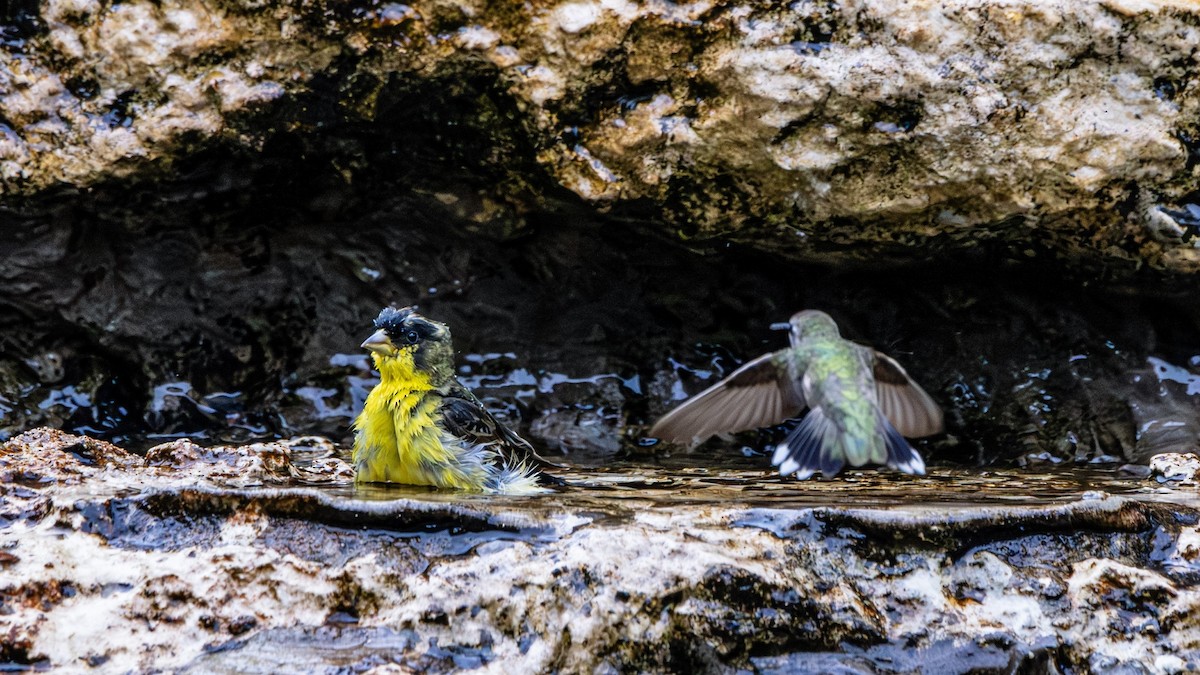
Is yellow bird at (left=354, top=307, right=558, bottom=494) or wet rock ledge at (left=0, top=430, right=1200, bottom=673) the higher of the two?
yellow bird at (left=354, top=307, right=558, bottom=494)

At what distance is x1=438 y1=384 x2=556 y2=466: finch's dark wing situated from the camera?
4895 mm

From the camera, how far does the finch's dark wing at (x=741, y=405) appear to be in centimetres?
525

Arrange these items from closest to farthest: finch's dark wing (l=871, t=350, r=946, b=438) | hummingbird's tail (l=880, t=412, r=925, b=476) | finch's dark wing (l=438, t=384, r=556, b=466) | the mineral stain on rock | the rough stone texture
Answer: the mineral stain on rock < the rough stone texture < finch's dark wing (l=438, t=384, r=556, b=466) < hummingbird's tail (l=880, t=412, r=925, b=476) < finch's dark wing (l=871, t=350, r=946, b=438)

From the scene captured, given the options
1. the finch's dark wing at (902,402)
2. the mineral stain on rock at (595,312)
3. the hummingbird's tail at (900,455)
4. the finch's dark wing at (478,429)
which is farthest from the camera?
the finch's dark wing at (902,402)

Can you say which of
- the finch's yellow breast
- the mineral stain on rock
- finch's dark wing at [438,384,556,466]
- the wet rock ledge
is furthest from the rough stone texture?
the wet rock ledge

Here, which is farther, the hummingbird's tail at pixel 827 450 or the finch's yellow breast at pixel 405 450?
the hummingbird's tail at pixel 827 450

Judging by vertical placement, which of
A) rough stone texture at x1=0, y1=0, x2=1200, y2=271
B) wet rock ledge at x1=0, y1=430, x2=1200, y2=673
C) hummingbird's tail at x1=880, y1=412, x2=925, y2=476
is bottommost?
wet rock ledge at x1=0, y1=430, x2=1200, y2=673

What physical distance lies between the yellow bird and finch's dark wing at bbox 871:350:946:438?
5.66 ft

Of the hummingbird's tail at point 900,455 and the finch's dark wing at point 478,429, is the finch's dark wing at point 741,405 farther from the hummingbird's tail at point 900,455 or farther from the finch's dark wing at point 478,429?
the finch's dark wing at point 478,429

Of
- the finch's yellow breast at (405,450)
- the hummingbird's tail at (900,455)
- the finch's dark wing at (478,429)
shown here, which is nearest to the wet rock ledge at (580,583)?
the finch's yellow breast at (405,450)

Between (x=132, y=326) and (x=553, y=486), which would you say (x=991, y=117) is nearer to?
(x=553, y=486)

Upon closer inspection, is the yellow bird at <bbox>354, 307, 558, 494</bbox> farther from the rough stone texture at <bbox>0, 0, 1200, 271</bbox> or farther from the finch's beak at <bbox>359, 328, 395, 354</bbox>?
the rough stone texture at <bbox>0, 0, 1200, 271</bbox>

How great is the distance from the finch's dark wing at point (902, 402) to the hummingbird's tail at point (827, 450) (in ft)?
0.32

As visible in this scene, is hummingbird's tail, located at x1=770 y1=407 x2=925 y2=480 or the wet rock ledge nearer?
the wet rock ledge
